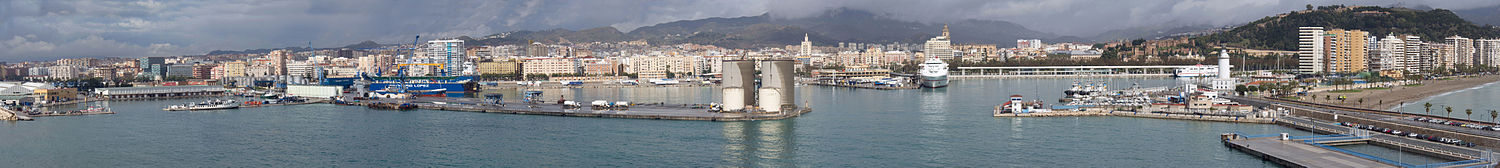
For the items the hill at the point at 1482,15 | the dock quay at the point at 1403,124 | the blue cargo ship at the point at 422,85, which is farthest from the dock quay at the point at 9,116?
the hill at the point at 1482,15

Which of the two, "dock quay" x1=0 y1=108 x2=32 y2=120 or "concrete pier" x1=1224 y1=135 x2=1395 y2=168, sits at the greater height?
"dock quay" x1=0 y1=108 x2=32 y2=120

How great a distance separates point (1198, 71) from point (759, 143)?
35013 millimetres

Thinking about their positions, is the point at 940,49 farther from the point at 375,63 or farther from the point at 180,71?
the point at 180,71

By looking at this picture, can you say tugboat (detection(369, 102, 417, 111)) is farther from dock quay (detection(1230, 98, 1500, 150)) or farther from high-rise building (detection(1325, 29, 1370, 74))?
high-rise building (detection(1325, 29, 1370, 74))

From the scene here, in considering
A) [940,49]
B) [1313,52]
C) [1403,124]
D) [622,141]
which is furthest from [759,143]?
[940,49]

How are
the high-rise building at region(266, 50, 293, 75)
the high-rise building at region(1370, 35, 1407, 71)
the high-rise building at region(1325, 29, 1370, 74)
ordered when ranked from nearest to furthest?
the high-rise building at region(1370, 35, 1407, 71), the high-rise building at region(1325, 29, 1370, 74), the high-rise building at region(266, 50, 293, 75)

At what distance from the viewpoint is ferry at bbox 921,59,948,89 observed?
35.4 metres

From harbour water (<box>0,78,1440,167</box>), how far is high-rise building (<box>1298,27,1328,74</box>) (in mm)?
28349

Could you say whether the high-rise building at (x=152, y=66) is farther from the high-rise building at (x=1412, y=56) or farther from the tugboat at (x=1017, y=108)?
the high-rise building at (x=1412, y=56)

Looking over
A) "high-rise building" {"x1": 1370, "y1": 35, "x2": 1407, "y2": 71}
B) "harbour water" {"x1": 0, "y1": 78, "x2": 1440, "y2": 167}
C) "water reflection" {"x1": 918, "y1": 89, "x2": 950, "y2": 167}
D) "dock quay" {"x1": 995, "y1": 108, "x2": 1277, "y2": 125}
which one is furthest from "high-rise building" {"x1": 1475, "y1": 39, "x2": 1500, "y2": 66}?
"dock quay" {"x1": 995, "y1": 108, "x2": 1277, "y2": 125}

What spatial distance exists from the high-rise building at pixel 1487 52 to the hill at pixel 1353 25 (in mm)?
1959

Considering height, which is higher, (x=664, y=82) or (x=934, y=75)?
(x=934, y=75)

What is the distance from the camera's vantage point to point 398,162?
1295 centimetres

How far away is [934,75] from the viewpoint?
3588cm
